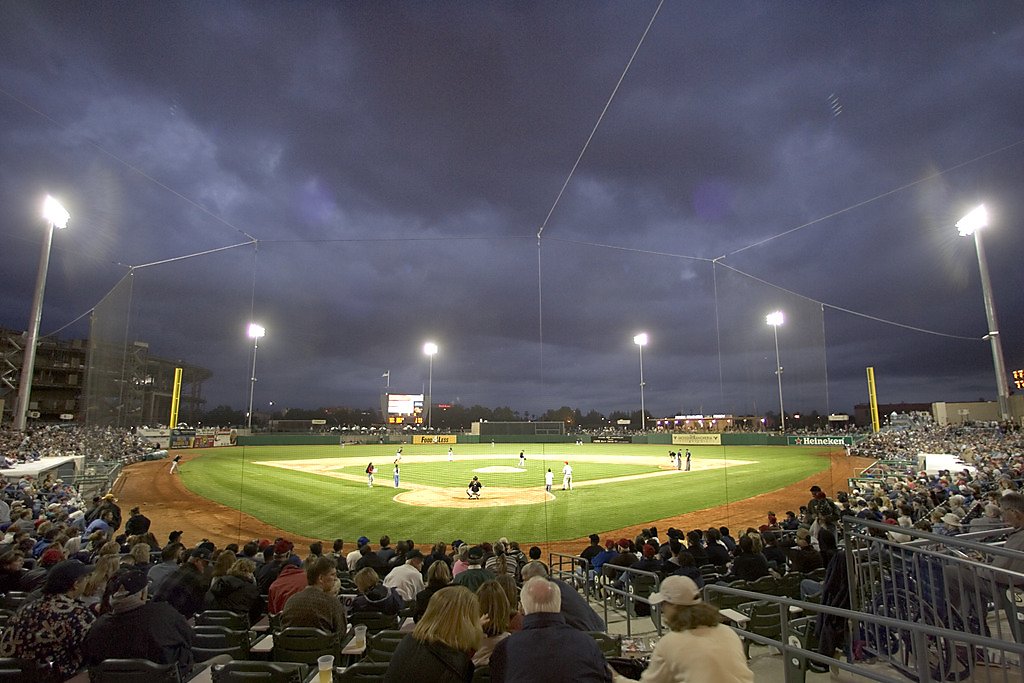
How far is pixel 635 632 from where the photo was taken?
723 centimetres

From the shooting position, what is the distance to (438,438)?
6338 cm

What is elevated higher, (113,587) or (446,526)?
(113,587)

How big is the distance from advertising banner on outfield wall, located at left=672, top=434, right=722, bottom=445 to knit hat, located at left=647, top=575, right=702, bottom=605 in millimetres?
57953

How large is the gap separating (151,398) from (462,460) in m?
23.6

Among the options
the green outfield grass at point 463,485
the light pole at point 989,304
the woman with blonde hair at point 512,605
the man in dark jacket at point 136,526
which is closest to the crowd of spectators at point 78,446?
the green outfield grass at point 463,485

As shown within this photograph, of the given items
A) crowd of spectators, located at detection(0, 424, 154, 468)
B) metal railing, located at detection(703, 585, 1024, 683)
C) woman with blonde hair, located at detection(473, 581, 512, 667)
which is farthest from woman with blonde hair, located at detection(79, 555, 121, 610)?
crowd of spectators, located at detection(0, 424, 154, 468)

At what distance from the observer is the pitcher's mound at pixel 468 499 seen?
22594 millimetres

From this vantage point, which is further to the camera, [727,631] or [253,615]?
[253,615]

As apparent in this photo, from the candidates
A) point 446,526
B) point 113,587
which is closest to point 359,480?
point 446,526

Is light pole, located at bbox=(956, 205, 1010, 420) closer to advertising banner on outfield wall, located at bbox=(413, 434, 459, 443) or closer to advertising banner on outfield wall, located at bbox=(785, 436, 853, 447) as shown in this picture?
advertising banner on outfield wall, located at bbox=(785, 436, 853, 447)

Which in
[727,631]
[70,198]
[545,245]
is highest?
[70,198]

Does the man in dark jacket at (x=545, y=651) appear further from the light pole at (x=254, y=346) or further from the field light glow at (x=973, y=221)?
the field light glow at (x=973, y=221)

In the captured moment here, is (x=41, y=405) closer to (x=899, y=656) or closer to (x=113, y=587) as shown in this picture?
(x=113, y=587)

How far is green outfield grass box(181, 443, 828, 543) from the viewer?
18.4 m
